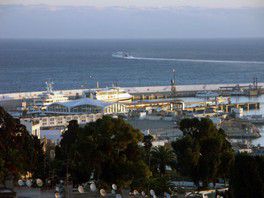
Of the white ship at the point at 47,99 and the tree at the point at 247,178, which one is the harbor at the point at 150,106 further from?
the tree at the point at 247,178

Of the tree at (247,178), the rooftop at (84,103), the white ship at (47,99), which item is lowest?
the tree at (247,178)

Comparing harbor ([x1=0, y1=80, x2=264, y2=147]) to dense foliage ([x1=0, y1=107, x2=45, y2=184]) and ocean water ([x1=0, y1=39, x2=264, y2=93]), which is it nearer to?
ocean water ([x1=0, y1=39, x2=264, y2=93])

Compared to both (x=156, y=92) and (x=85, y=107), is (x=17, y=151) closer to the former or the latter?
(x=85, y=107)

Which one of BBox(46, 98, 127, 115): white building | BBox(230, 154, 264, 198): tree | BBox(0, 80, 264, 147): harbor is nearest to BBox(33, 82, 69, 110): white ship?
BBox(0, 80, 264, 147): harbor

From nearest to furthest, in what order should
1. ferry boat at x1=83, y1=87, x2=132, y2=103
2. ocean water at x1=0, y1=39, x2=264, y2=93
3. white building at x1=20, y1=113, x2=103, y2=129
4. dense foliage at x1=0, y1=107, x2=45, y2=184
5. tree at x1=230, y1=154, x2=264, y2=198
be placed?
tree at x1=230, y1=154, x2=264, y2=198
dense foliage at x1=0, y1=107, x2=45, y2=184
white building at x1=20, y1=113, x2=103, y2=129
ferry boat at x1=83, y1=87, x2=132, y2=103
ocean water at x1=0, y1=39, x2=264, y2=93

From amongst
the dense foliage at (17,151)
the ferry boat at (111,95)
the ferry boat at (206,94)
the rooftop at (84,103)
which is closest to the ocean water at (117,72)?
the ferry boat at (111,95)
